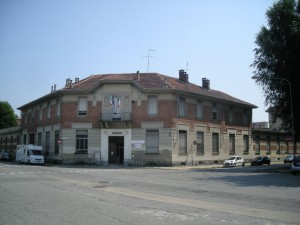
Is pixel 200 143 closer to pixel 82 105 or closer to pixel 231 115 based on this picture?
pixel 231 115

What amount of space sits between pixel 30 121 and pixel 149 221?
159ft

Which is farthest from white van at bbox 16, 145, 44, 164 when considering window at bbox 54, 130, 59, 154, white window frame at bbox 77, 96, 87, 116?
white window frame at bbox 77, 96, 87, 116

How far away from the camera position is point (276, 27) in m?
31.9

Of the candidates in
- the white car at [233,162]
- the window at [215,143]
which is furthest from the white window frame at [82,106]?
the white car at [233,162]

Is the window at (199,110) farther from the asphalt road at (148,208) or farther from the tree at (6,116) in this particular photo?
the tree at (6,116)

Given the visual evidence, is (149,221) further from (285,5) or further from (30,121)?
(30,121)

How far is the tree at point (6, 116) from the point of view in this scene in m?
78.2

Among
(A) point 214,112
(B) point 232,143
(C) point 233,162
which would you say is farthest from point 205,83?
(C) point 233,162

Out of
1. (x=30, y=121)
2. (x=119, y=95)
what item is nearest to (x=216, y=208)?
→ (x=119, y=95)

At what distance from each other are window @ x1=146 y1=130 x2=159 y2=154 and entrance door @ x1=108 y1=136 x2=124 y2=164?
122 inches

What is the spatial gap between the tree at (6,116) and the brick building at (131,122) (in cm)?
4090

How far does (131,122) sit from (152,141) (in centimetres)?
329

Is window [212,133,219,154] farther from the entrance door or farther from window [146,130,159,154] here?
the entrance door

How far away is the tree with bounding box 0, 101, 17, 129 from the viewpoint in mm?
78213
